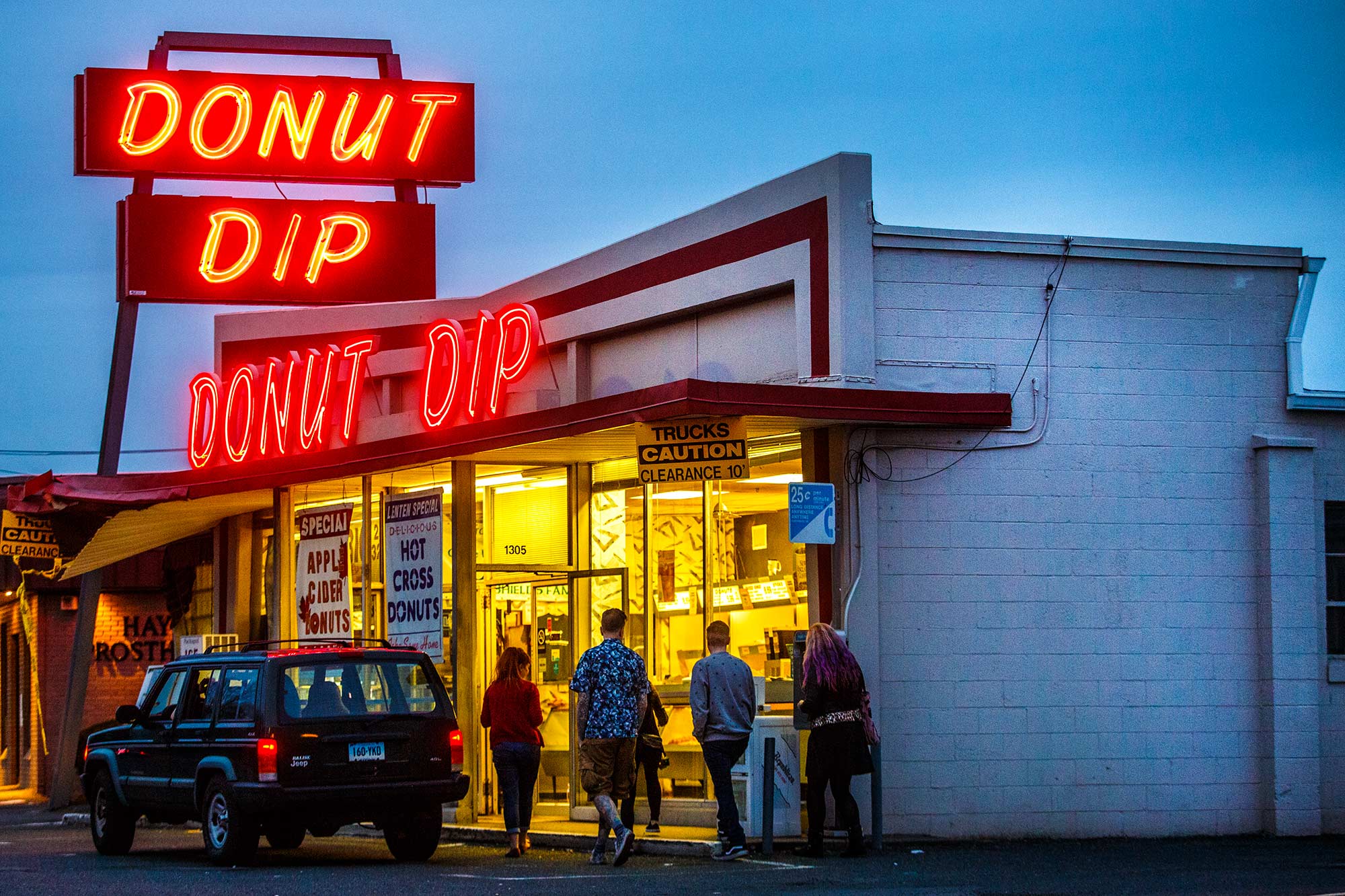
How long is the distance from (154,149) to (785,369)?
41.8 feet

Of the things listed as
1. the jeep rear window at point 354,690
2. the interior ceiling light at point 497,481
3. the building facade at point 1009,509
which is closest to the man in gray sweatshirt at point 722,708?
the building facade at point 1009,509

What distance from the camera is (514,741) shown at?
13859mm

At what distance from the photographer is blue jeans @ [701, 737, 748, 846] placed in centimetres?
1288

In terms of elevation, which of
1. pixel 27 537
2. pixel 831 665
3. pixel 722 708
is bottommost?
pixel 722 708

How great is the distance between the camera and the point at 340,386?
20.1m

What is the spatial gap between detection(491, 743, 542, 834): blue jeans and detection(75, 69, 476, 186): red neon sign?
13480mm

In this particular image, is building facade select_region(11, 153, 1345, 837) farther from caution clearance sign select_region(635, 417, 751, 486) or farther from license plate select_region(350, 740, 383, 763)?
license plate select_region(350, 740, 383, 763)

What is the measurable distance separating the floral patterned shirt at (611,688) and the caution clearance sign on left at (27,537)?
493 inches

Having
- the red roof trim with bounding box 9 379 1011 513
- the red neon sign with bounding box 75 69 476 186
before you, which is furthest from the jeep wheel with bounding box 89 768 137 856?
the red neon sign with bounding box 75 69 476 186

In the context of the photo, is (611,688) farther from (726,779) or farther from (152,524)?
(152,524)

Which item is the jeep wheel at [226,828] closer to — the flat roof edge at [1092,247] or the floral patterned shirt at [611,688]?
the floral patterned shirt at [611,688]

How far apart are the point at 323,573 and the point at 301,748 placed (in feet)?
25.6

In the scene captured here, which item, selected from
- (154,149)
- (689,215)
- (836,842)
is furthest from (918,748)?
(154,149)

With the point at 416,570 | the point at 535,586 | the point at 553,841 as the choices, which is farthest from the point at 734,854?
the point at 416,570
